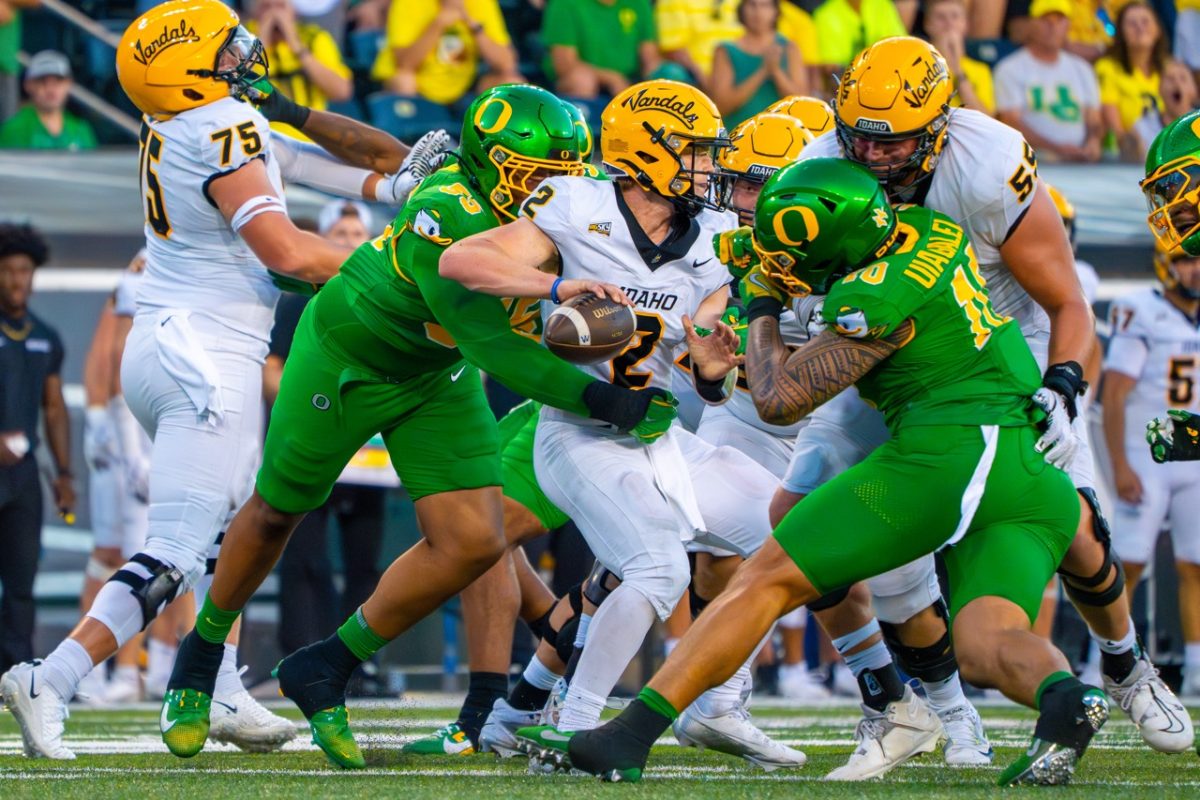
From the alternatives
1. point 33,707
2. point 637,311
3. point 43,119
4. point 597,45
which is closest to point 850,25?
point 597,45

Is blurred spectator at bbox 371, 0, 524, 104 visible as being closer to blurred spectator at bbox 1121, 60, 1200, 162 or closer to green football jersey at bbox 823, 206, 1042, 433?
blurred spectator at bbox 1121, 60, 1200, 162

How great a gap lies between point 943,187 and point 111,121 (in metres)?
6.27

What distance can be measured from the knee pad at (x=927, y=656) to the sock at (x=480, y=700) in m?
1.12

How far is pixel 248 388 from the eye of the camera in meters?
5.31

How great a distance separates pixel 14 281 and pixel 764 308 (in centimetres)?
468

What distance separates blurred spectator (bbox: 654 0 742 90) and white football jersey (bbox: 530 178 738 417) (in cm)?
551

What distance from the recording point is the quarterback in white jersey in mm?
7988

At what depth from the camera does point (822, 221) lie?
396 centimetres

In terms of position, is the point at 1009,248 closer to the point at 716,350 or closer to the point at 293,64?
the point at 716,350

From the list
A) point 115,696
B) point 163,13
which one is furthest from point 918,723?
point 115,696

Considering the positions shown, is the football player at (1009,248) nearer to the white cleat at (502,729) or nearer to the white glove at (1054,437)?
the white glove at (1054,437)

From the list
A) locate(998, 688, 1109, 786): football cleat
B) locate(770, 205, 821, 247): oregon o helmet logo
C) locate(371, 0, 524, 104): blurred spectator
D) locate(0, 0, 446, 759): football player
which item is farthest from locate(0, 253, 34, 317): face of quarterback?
locate(998, 688, 1109, 786): football cleat

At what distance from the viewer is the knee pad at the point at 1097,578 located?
15.3 feet

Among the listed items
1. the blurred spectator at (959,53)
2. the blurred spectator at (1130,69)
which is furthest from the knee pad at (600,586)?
the blurred spectator at (1130,69)
